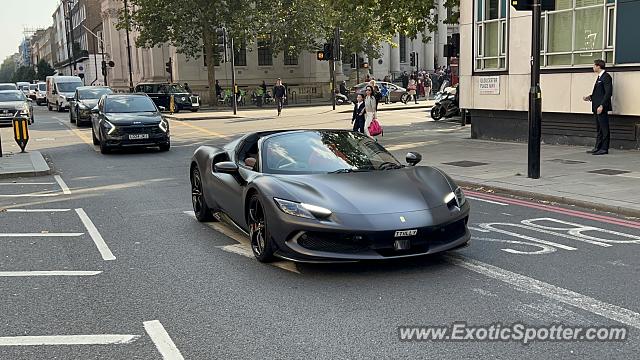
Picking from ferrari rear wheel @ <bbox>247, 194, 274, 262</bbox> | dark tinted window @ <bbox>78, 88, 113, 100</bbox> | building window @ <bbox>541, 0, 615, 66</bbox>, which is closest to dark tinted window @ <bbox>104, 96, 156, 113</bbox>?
dark tinted window @ <bbox>78, 88, 113, 100</bbox>

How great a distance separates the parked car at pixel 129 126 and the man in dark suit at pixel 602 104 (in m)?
10.7

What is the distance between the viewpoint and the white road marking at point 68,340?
4387 mm

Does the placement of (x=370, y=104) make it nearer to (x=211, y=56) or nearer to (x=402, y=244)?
(x=402, y=244)

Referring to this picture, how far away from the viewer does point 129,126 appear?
1700 centimetres

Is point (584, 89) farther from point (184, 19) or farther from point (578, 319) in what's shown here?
point (184, 19)

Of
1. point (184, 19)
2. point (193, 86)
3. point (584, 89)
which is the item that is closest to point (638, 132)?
point (584, 89)

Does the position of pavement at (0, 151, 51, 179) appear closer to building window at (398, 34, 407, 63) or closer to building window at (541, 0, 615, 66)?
building window at (541, 0, 615, 66)

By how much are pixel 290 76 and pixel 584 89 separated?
44.2 metres

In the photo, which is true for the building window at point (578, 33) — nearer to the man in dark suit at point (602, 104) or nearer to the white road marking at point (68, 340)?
the man in dark suit at point (602, 104)

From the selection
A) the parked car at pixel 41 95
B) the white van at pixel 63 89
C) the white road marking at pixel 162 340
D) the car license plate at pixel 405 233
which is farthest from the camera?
the parked car at pixel 41 95

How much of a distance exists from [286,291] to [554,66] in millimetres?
12662

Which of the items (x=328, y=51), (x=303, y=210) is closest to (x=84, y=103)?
(x=328, y=51)

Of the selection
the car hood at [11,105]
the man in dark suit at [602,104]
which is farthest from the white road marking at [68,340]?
the car hood at [11,105]

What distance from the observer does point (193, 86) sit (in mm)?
54000
